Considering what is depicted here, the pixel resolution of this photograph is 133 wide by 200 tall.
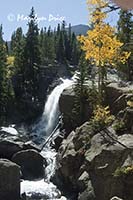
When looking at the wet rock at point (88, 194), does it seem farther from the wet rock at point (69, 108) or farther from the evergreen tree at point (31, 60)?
the evergreen tree at point (31, 60)

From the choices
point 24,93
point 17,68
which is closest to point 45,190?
point 24,93

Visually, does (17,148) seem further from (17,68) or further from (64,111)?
(17,68)

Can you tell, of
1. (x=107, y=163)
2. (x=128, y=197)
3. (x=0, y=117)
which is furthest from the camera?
(x=0, y=117)

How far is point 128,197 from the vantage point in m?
19.5

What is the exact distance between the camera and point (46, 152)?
124 ft

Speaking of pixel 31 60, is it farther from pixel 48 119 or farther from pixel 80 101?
pixel 80 101

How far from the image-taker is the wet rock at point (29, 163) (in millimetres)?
29891

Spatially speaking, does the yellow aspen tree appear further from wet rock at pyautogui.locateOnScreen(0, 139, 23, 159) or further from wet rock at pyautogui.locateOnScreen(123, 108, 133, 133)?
wet rock at pyautogui.locateOnScreen(0, 139, 23, 159)

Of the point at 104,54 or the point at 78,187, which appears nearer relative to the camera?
the point at 104,54

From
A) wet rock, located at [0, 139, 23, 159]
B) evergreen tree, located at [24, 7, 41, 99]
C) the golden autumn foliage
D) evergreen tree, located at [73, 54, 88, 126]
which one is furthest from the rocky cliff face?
evergreen tree, located at [24, 7, 41, 99]

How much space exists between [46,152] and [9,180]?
13.4 metres

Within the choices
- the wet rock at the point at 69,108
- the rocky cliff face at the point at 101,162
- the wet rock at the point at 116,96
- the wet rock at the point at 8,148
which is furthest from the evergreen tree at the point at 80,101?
the rocky cliff face at the point at 101,162

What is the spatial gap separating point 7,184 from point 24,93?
118 ft

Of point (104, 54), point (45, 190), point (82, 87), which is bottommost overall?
point (45, 190)
